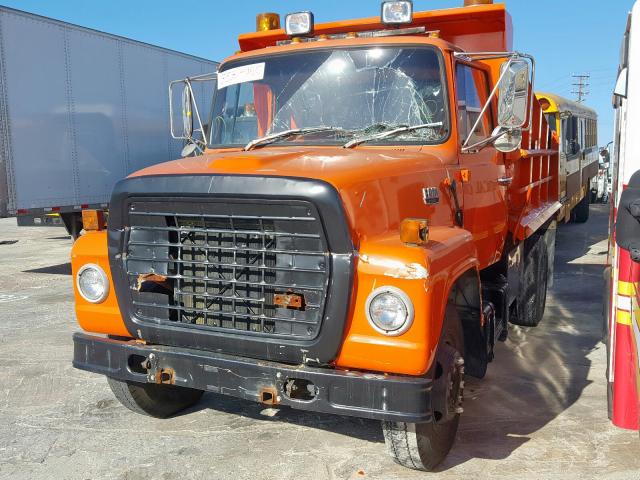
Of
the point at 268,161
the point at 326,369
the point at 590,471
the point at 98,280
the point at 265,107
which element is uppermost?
the point at 265,107

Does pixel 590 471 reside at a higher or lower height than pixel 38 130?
lower

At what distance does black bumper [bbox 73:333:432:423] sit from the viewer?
10.4 ft

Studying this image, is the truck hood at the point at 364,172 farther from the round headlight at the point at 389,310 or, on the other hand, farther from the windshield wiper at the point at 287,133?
the round headlight at the point at 389,310

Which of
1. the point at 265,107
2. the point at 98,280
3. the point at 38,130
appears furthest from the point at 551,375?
the point at 38,130

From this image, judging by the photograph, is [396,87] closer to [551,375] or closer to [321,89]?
[321,89]

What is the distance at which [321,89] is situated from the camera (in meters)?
4.54

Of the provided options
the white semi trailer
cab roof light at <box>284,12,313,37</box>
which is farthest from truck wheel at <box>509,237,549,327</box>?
the white semi trailer

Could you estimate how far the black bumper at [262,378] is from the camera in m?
3.17

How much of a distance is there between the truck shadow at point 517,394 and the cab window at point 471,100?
6.25ft

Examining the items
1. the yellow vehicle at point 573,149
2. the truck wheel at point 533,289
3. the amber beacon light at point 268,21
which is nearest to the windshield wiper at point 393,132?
the amber beacon light at point 268,21

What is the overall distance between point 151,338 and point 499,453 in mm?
2197

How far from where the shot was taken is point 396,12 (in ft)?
15.3

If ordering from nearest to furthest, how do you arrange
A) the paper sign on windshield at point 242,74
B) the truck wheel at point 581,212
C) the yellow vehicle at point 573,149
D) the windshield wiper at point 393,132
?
1. the windshield wiper at point 393,132
2. the paper sign on windshield at point 242,74
3. the yellow vehicle at point 573,149
4. the truck wheel at point 581,212

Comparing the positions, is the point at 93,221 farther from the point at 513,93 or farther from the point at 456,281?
the point at 513,93
